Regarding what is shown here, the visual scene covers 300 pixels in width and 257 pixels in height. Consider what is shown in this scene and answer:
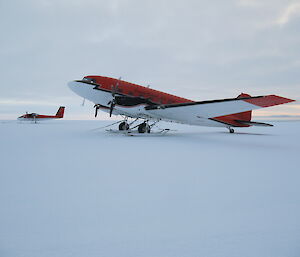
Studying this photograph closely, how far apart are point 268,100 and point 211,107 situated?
3184 millimetres

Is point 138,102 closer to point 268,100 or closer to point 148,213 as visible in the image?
point 268,100

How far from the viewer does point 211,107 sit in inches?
436

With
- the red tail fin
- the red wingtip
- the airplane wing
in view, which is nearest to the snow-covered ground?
the red wingtip

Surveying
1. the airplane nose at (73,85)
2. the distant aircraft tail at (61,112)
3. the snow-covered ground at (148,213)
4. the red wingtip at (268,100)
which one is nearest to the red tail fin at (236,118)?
the red wingtip at (268,100)

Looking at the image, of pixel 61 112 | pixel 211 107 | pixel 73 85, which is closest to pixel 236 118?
pixel 211 107

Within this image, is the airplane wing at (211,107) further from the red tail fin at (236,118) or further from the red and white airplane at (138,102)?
the red tail fin at (236,118)

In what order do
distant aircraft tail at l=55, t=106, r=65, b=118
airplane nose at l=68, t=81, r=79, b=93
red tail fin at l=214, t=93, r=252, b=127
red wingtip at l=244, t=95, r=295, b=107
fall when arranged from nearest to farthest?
1. red wingtip at l=244, t=95, r=295, b=107
2. airplane nose at l=68, t=81, r=79, b=93
3. red tail fin at l=214, t=93, r=252, b=127
4. distant aircraft tail at l=55, t=106, r=65, b=118

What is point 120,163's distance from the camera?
5.12 m

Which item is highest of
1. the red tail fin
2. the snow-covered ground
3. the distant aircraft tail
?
the distant aircraft tail

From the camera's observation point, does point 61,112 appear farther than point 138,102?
Yes

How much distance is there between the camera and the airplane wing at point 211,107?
8.51 metres

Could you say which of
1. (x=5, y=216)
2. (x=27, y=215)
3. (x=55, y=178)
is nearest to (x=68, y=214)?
(x=27, y=215)

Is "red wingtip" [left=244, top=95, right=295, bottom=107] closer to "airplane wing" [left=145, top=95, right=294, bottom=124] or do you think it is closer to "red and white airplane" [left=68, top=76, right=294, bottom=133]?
"airplane wing" [left=145, top=95, right=294, bottom=124]

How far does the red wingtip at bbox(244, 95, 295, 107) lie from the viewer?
790cm
